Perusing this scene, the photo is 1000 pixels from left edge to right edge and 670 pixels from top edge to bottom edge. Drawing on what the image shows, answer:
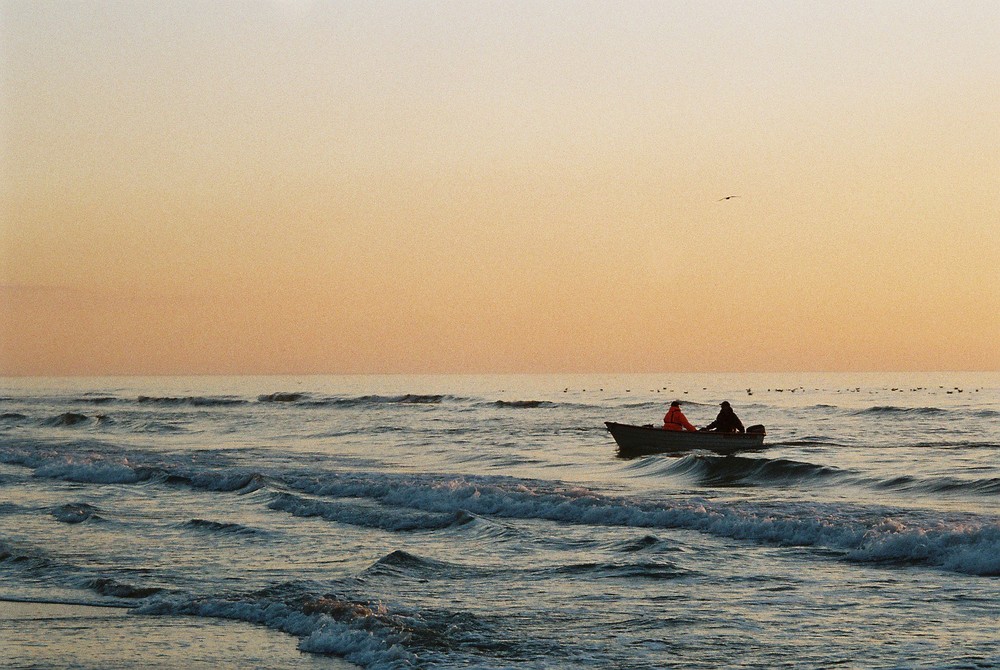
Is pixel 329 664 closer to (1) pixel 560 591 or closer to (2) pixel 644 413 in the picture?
(1) pixel 560 591

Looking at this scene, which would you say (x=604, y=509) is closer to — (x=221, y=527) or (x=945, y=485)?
(x=221, y=527)

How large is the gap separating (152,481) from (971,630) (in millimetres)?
21610

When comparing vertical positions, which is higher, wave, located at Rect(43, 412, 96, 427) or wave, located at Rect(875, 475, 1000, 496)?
wave, located at Rect(875, 475, 1000, 496)

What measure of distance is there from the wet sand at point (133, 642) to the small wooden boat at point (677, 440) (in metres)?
22.6

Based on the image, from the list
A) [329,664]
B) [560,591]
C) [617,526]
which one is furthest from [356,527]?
[329,664]

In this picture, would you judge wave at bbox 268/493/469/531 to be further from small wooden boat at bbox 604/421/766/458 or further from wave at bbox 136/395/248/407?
wave at bbox 136/395/248/407

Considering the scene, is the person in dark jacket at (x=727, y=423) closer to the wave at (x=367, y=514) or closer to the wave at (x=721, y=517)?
the wave at (x=721, y=517)

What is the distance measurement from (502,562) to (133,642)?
563cm

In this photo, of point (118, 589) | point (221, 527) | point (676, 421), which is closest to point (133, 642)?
point (118, 589)

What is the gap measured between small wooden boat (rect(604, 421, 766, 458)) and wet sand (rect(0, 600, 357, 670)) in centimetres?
2256

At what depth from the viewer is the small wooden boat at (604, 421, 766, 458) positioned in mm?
33062

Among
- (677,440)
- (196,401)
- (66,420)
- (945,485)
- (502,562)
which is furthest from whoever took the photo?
(196,401)

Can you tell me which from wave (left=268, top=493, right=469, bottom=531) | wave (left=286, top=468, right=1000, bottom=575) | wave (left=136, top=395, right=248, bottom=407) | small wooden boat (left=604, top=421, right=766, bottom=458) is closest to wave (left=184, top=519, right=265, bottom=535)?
wave (left=268, top=493, right=469, bottom=531)

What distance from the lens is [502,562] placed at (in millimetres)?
14930
